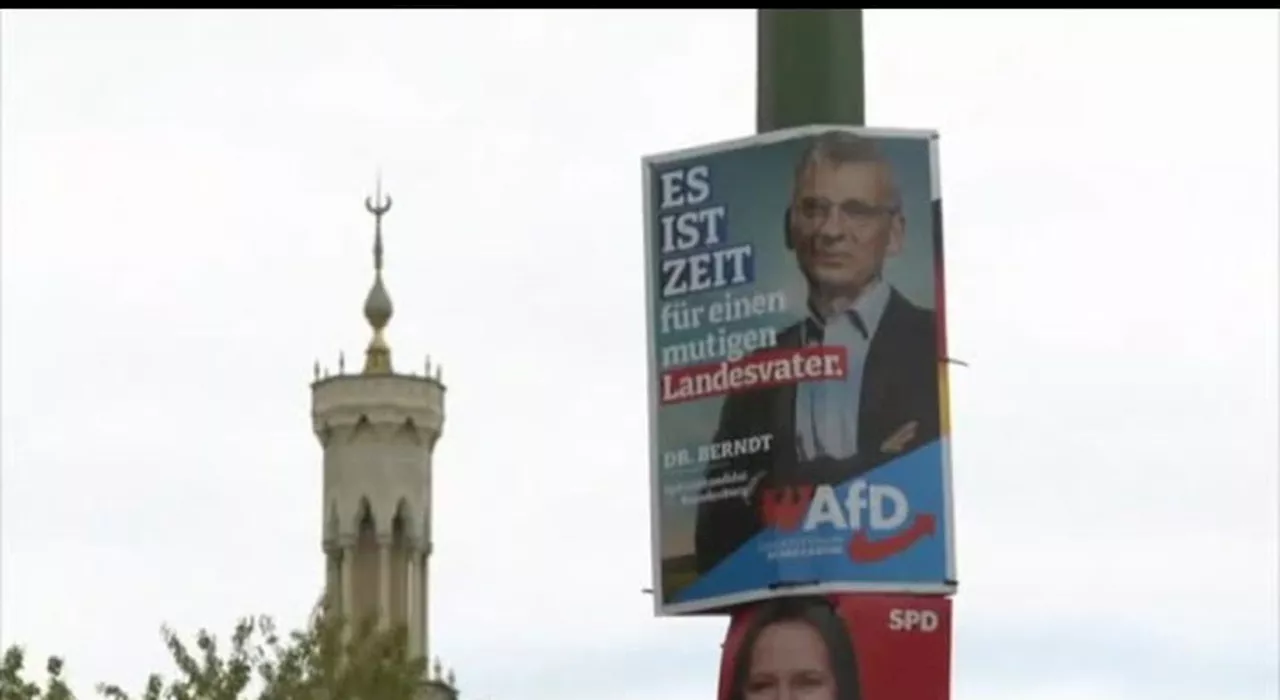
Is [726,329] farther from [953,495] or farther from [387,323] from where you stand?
[387,323]

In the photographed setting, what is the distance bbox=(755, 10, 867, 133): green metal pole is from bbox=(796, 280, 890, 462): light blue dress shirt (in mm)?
1129

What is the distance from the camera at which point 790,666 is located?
23.0 m

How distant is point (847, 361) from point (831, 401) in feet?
0.84

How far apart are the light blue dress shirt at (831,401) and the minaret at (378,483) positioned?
37717mm

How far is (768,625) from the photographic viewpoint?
2306cm

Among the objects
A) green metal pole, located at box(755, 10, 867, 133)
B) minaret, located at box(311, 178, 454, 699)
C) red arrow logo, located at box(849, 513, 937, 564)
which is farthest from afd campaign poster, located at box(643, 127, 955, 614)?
minaret, located at box(311, 178, 454, 699)

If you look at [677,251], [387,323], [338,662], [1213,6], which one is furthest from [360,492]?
[1213,6]

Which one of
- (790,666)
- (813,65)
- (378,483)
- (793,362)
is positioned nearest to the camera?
(790,666)

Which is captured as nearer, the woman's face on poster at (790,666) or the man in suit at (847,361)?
the woman's face on poster at (790,666)

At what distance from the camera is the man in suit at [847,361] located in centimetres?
2306

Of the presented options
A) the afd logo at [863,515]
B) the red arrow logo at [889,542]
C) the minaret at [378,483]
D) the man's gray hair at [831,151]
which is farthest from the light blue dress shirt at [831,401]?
the minaret at [378,483]

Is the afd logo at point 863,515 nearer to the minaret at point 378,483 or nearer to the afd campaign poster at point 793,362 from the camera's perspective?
the afd campaign poster at point 793,362

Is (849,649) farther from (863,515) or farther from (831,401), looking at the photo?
(831,401)

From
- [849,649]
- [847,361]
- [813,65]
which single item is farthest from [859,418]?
[813,65]
